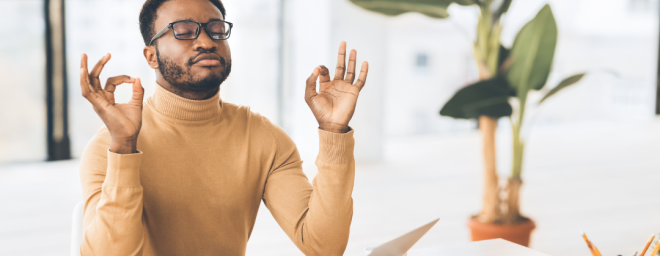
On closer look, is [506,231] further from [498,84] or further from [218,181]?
[218,181]

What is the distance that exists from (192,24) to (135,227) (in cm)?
46

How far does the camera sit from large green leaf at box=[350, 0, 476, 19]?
2.13 metres

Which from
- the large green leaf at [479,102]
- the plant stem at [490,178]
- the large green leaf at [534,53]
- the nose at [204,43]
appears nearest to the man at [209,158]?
the nose at [204,43]

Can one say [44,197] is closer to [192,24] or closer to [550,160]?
[192,24]

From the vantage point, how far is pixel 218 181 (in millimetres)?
1291

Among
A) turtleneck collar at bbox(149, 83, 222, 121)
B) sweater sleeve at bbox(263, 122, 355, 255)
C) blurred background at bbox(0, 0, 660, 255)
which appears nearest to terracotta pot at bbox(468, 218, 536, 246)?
blurred background at bbox(0, 0, 660, 255)

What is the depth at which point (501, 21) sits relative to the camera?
90.7 inches

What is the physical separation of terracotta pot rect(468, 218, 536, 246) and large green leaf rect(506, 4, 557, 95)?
0.57 meters

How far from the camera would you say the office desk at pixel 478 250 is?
1280 mm

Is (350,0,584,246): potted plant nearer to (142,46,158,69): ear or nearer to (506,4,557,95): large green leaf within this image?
(506,4,557,95): large green leaf

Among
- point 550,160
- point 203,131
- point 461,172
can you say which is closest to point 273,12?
point 461,172

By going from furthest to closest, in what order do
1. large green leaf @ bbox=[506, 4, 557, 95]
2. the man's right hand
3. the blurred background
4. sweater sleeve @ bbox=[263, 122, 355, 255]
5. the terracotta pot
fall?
the blurred background
the terracotta pot
large green leaf @ bbox=[506, 4, 557, 95]
sweater sleeve @ bbox=[263, 122, 355, 255]
the man's right hand

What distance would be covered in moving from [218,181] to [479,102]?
3.94 ft

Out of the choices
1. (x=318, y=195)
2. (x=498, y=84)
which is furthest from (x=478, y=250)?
(x=498, y=84)
